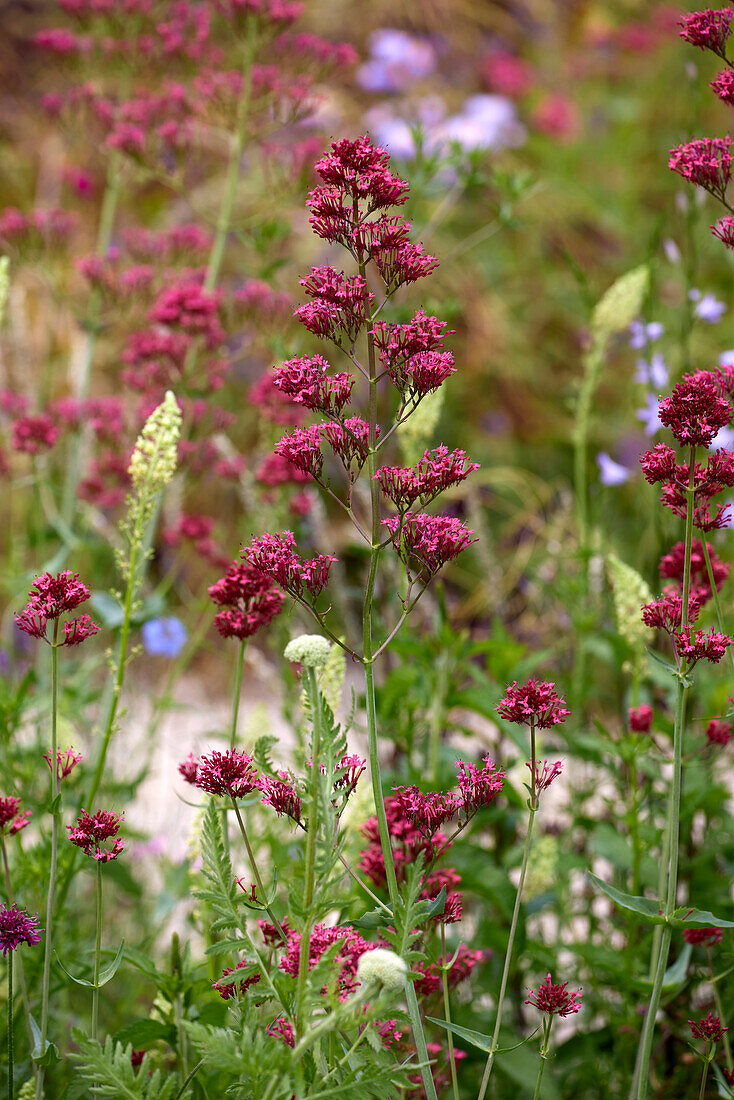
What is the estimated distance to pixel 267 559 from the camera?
985mm

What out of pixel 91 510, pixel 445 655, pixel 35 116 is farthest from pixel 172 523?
pixel 35 116

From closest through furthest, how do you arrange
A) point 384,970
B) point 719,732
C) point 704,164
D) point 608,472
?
point 384,970 < point 704,164 < point 719,732 < point 608,472

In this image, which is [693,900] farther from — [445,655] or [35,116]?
[35,116]

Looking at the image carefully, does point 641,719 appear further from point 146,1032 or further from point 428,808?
point 146,1032

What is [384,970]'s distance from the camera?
0.78m

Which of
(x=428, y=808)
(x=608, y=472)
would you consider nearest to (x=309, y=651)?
(x=428, y=808)

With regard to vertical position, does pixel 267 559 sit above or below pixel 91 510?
below

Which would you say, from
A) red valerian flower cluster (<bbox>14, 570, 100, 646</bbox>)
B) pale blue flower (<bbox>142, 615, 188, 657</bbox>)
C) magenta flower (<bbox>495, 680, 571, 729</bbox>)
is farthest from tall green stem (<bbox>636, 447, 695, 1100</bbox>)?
pale blue flower (<bbox>142, 615, 188, 657</bbox>)

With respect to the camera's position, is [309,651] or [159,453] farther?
[159,453]

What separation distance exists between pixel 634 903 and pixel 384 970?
0.39 m

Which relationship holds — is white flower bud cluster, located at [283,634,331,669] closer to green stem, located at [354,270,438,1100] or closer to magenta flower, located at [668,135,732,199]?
green stem, located at [354,270,438,1100]

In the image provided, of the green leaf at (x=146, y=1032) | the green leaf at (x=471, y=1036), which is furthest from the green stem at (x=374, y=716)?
the green leaf at (x=146, y=1032)

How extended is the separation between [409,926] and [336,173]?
0.66m

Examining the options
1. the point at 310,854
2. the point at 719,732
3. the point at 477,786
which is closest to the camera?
the point at 310,854
